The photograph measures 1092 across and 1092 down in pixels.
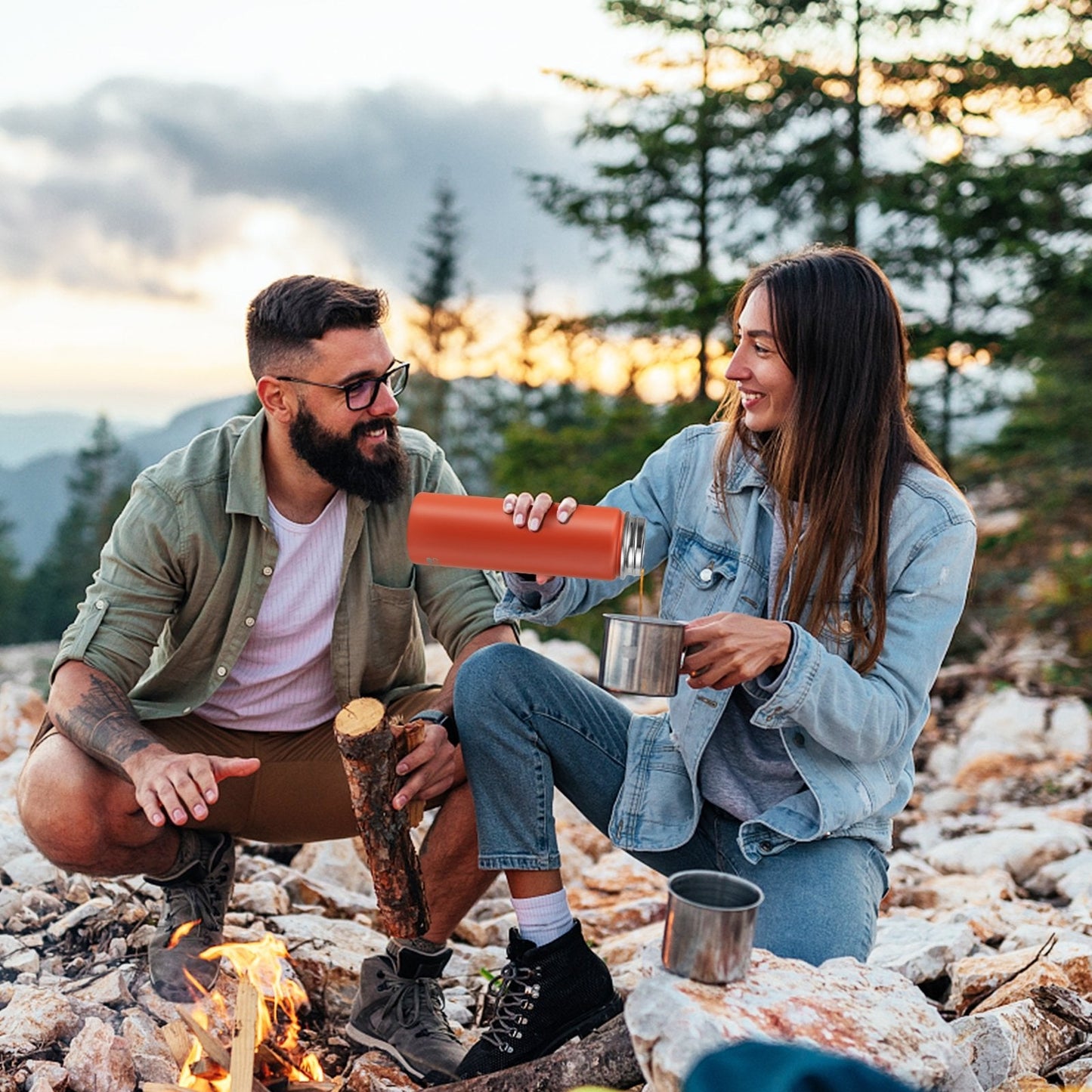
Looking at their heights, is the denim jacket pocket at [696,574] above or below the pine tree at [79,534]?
above

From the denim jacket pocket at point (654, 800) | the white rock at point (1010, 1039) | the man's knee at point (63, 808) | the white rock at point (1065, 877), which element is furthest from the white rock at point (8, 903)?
the white rock at point (1065, 877)

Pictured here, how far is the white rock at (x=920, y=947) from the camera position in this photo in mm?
4141

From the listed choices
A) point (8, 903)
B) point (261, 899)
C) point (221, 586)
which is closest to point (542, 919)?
point (221, 586)

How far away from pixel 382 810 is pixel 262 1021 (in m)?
0.69

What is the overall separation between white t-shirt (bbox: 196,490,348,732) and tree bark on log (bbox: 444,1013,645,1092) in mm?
1630

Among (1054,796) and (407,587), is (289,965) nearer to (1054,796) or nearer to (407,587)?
(407,587)

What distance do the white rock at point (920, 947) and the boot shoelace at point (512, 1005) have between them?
1.32 metres

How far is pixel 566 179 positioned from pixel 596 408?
10.8ft

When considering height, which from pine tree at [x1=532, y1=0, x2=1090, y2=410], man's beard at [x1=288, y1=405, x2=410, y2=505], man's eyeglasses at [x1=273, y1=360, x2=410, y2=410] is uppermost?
pine tree at [x1=532, y1=0, x2=1090, y2=410]

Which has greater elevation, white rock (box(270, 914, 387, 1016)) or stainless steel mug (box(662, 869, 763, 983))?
stainless steel mug (box(662, 869, 763, 983))

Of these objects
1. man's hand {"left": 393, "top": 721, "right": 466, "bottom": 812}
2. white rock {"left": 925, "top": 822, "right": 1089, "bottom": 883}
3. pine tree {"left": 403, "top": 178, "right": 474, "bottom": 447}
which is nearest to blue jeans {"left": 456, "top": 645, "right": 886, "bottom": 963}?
man's hand {"left": 393, "top": 721, "right": 466, "bottom": 812}

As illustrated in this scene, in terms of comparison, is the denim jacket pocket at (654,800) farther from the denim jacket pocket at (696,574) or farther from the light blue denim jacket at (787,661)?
the denim jacket pocket at (696,574)

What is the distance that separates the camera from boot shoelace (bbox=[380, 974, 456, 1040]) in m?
3.64

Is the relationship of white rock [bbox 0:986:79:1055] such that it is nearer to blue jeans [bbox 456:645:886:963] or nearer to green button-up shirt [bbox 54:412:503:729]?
green button-up shirt [bbox 54:412:503:729]
